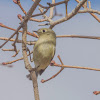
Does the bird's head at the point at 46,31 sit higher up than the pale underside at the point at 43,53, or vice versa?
the bird's head at the point at 46,31

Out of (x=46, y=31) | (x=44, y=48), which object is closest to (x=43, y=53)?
(x=44, y=48)

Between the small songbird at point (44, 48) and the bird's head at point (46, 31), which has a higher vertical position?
the bird's head at point (46, 31)

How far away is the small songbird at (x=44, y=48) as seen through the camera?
1486mm

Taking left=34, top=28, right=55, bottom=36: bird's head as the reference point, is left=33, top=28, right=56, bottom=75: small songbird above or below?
below

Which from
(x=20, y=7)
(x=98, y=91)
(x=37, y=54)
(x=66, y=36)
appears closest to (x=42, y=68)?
(x=37, y=54)

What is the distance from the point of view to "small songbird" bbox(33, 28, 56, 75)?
149 centimetres

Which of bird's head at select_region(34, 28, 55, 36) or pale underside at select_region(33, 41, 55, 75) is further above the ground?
bird's head at select_region(34, 28, 55, 36)

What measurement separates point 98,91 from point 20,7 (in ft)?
3.25

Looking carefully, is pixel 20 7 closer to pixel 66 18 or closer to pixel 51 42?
pixel 51 42

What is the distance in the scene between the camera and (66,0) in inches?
41.4

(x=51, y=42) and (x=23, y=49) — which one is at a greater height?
(x=23, y=49)

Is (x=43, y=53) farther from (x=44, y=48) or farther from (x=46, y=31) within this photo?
(x=46, y=31)

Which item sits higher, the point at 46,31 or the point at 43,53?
the point at 46,31

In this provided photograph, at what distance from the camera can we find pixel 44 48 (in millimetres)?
1482
